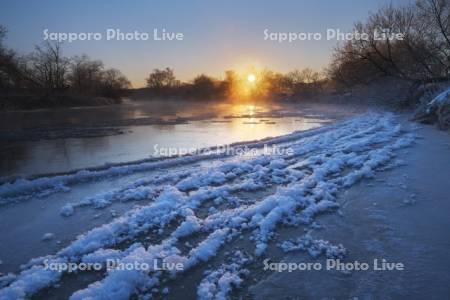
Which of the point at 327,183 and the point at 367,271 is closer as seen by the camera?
the point at 367,271

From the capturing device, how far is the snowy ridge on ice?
285 centimetres

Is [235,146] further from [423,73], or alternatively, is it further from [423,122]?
[423,73]

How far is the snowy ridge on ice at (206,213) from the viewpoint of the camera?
285 centimetres

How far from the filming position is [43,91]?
4825 cm

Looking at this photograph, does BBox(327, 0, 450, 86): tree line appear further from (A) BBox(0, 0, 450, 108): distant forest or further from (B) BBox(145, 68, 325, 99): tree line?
(B) BBox(145, 68, 325, 99): tree line

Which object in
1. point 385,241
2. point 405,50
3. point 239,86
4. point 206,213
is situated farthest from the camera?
point 239,86

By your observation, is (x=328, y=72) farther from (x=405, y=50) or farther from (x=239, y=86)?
(x=239, y=86)

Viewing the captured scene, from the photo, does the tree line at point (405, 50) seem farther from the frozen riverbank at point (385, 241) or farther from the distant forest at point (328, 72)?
the frozen riverbank at point (385, 241)

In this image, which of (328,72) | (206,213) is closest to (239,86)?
(328,72)

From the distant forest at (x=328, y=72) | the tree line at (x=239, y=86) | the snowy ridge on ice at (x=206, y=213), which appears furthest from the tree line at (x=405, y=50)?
the tree line at (x=239, y=86)

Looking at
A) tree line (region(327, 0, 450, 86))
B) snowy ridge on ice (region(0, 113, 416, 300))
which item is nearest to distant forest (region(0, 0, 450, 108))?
tree line (region(327, 0, 450, 86))

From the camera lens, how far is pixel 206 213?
4484 millimetres

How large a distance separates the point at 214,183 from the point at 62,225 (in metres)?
2.75

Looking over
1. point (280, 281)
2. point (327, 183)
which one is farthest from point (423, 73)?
point (280, 281)
